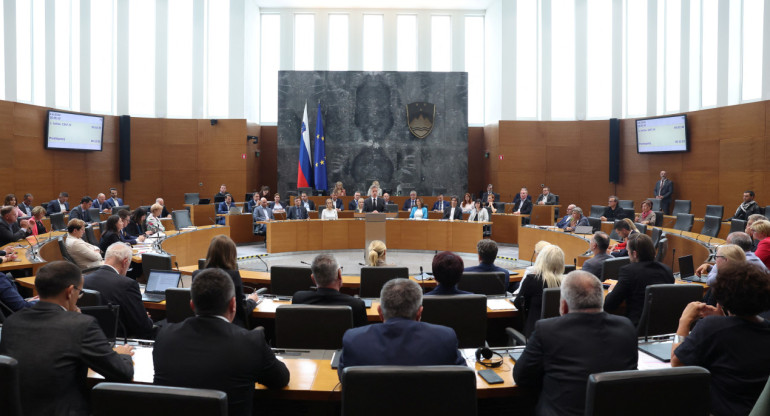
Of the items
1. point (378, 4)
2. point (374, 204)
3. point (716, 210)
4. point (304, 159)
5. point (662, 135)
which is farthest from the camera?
point (378, 4)

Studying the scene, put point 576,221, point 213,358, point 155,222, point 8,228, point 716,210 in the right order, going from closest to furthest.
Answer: point 213,358, point 8,228, point 155,222, point 576,221, point 716,210

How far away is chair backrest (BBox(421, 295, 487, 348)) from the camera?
11.4 feet

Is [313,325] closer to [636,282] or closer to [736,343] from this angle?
[736,343]

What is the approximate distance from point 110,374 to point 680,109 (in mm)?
14678

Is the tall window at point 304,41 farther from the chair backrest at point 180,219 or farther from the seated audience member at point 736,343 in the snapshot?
the seated audience member at point 736,343

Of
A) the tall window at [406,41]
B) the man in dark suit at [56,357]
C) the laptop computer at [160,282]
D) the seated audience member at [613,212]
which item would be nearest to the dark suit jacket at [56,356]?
the man in dark suit at [56,357]

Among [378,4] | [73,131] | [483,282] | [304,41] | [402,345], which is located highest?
[378,4]

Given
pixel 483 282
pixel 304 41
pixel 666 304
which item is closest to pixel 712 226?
pixel 666 304

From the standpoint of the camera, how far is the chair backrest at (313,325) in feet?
10.2

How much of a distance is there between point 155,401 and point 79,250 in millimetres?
4713

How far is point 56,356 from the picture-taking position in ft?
7.32

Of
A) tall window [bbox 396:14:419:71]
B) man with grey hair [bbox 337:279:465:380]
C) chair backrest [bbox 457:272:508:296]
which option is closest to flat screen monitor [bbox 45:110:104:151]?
tall window [bbox 396:14:419:71]

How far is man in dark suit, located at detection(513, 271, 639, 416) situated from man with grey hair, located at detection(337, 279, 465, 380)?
12.8 inches

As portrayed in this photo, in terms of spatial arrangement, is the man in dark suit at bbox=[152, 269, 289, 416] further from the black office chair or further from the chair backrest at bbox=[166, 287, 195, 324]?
the chair backrest at bbox=[166, 287, 195, 324]
